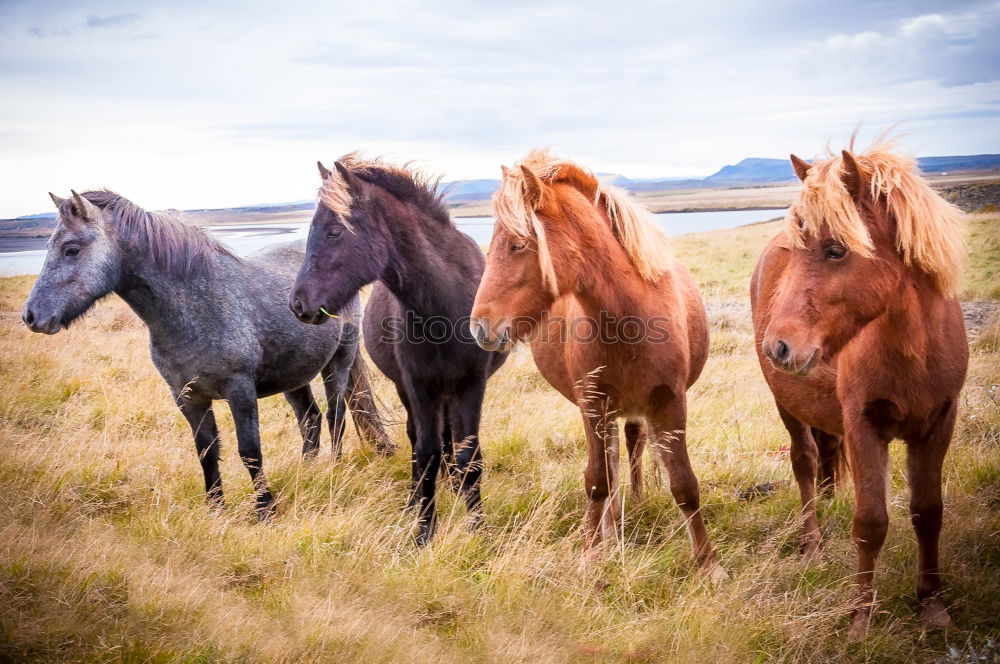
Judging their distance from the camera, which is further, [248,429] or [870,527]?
[248,429]

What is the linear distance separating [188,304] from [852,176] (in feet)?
13.6

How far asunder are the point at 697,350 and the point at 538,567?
177cm

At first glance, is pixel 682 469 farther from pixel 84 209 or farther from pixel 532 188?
pixel 84 209

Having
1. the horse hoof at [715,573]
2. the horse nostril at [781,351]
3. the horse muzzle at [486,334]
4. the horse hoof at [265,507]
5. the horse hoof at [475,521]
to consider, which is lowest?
the horse hoof at [715,573]

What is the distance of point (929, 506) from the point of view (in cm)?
342

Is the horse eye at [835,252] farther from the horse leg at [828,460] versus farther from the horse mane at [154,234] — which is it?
the horse mane at [154,234]

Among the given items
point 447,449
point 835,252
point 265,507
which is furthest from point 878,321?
point 265,507

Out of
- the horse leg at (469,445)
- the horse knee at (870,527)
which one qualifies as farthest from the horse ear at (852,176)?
the horse leg at (469,445)

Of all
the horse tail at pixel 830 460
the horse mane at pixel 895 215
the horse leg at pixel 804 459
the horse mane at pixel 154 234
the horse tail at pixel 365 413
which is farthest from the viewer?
the horse tail at pixel 365 413

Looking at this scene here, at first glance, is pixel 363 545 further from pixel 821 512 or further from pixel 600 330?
pixel 821 512

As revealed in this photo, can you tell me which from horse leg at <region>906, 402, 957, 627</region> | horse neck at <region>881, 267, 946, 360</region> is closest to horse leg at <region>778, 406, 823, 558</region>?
horse leg at <region>906, 402, 957, 627</region>

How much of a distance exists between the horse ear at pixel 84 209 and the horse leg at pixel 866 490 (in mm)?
4703

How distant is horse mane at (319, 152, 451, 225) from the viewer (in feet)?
14.7

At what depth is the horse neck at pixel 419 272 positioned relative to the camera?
4680mm
